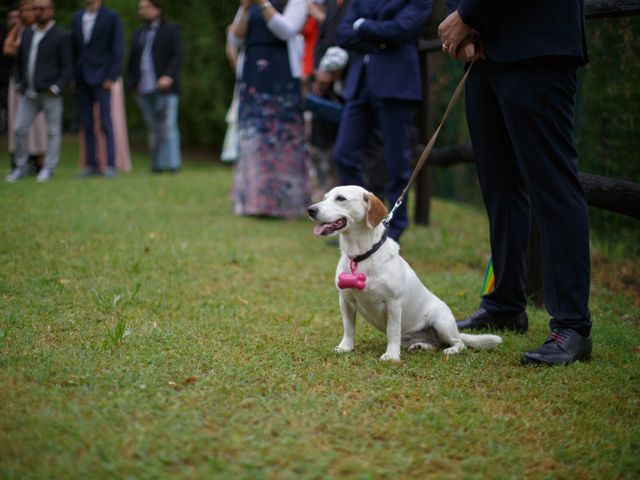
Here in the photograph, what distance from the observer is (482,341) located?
365cm

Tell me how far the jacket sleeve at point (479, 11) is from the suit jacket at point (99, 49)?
907cm

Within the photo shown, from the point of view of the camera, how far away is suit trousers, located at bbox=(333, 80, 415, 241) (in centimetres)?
588

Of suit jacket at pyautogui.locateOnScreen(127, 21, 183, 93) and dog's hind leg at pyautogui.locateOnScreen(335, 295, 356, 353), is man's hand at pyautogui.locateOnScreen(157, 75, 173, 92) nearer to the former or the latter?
suit jacket at pyautogui.locateOnScreen(127, 21, 183, 93)

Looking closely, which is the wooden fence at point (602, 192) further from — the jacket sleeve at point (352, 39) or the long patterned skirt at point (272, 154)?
the long patterned skirt at point (272, 154)

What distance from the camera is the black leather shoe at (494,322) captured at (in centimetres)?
403

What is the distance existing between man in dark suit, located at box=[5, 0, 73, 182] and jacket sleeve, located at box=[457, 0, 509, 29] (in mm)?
8222

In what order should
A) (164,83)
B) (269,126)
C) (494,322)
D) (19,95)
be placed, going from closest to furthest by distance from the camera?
(494,322) < (269,126) < (19,95) < (164,83)

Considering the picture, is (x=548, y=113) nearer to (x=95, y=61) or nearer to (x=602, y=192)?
(x=602, y=192)

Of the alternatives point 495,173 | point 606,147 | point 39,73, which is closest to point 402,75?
point 606,147

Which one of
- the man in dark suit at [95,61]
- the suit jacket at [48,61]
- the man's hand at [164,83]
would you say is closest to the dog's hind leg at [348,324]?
the suit jacket at [48,61]

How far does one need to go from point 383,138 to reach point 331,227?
2664 millimetres

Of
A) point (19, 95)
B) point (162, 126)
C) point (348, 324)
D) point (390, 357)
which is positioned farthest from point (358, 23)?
point (162, 126)

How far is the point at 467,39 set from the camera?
3.46 meters

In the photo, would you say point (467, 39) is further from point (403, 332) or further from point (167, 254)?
point (167, 254)
